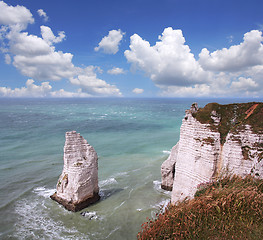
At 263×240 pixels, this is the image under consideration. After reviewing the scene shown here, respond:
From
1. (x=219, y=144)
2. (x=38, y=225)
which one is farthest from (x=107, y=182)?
(x=219, y=144)

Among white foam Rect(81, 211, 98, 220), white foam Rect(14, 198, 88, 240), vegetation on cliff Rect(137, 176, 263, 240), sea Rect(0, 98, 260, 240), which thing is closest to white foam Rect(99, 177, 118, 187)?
sea Rect(0, 98, 260, 240)

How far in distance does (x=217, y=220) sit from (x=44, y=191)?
18232 mm

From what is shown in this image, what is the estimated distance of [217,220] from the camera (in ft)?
24.8

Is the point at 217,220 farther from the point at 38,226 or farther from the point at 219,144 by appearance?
the point at 38,226

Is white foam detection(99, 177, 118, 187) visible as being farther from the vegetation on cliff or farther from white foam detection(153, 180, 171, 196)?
the vegetation on cliff

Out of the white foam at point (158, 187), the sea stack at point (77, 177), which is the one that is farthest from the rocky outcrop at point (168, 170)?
the sea stack at point (77, 177)

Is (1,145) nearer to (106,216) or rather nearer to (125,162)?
(125,162)

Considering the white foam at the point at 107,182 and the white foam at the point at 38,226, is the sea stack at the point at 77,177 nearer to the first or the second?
the white foam at the point at 38,226

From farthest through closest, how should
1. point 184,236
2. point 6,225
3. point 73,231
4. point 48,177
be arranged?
point 48,177 < point 6,225 < point 73,231 < point 184,236

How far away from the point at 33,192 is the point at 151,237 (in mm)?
16835

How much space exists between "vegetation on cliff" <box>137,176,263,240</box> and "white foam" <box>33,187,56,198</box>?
14.7 metres

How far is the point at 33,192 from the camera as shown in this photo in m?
19.5

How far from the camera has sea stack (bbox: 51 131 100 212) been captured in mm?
15469

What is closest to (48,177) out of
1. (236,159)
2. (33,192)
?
(33,192)
